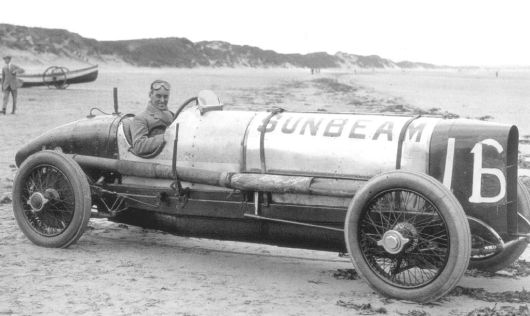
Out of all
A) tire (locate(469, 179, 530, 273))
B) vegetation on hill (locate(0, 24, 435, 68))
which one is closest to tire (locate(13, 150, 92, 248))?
tire (locate(469, 179, 530, 273))

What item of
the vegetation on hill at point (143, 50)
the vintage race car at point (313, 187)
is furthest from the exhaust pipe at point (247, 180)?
the vegetation on hill at point (143, 50)

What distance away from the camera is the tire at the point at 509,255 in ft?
17.7

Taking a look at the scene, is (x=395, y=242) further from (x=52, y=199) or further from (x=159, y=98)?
(x=52, y=199)

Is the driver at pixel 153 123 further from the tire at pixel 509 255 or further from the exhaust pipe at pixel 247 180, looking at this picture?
the tire at pixel 509 255

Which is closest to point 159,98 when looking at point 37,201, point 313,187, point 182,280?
point 37,201

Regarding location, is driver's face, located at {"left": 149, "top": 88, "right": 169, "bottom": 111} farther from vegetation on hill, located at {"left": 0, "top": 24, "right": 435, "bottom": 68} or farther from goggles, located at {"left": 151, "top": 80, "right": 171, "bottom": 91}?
vegetation on hill, located at {"left": 0, "top": 24, "right": 435, "bottom": 68}

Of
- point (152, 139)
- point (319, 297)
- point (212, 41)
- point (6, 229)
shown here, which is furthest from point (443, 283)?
point (212, 41)

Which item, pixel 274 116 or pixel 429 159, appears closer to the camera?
pixel 429 159

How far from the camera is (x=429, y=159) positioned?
494 cm

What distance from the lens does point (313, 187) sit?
16.9ft

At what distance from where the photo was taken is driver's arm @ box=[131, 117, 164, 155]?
6.04 m

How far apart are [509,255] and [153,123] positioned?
323cm

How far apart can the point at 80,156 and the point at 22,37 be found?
73.3m

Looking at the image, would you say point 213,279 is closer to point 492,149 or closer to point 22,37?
point 492,149
